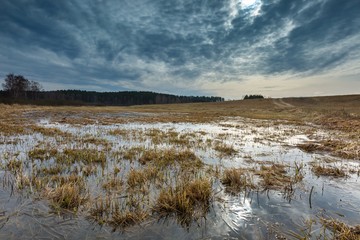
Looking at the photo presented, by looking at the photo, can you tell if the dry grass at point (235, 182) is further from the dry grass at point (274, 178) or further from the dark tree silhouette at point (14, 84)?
the dark tree silhouette at point (14, 84)

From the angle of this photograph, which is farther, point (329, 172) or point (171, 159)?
point (171, 159)

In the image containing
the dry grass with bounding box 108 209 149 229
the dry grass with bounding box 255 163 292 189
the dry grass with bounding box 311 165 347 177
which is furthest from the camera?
the dry grass with bounding box 311 165 347 177

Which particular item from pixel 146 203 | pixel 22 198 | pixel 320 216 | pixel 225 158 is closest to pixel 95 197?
pixel 146 203

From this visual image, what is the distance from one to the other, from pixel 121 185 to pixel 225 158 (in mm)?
5584

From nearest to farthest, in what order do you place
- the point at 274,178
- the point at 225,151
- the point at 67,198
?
the point at 67,198 < the point at 274,178 < the point at 225,151

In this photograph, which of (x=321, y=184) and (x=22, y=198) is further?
(x=321, y=184)

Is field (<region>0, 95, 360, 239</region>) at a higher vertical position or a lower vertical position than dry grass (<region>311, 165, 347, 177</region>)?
higher

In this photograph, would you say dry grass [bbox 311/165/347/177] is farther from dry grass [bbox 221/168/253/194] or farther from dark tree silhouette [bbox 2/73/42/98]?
dark tree silhouette [bbox 2/73/42/98]

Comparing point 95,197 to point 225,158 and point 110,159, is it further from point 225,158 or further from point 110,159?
point 225,158

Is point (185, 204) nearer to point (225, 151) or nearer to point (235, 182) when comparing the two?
point (235, 182)

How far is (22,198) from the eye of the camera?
5312 millimetres

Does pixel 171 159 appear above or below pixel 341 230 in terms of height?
below

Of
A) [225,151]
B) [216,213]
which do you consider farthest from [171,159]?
[216,213]

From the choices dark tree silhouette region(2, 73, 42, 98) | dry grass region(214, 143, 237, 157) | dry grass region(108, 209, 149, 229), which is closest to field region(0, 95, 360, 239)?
dry grass region(108, 209, 149, 229)
